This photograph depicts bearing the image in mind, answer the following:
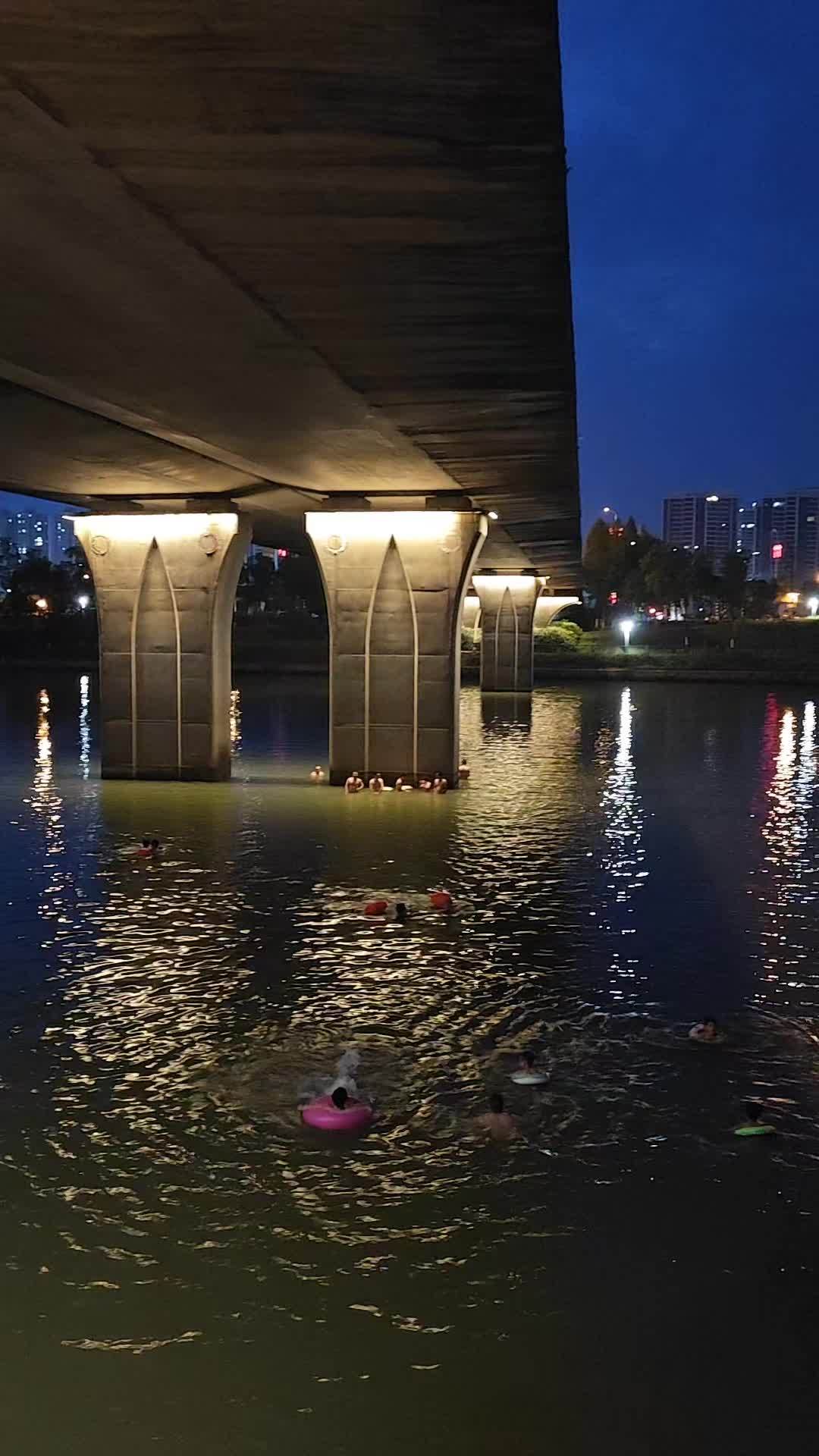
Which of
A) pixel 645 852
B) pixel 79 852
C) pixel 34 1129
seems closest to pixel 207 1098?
pixel 34 1129

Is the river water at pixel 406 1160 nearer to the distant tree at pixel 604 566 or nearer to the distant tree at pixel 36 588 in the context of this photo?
the distant tree at pixel 36 588

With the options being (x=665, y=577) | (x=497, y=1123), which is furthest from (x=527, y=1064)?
(x=665, y=577)

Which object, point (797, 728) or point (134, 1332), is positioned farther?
point (797, 728)

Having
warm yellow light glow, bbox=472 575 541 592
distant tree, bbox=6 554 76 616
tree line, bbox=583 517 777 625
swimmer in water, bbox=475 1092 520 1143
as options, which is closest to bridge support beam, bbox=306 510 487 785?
swimmer in water, bbox=475 1092 520 1143

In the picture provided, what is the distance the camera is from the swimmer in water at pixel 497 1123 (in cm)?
946

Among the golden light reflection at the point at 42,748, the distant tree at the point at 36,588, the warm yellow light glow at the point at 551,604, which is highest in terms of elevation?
the distant tree at the point at 36,588

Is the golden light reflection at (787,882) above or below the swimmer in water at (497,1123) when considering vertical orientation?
above

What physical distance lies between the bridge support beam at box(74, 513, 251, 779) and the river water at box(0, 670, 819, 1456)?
31.7ft

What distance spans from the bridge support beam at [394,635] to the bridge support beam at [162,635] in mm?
2728

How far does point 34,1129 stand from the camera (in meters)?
9.53

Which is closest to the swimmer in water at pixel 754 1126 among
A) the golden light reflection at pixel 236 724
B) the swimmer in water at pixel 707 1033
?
the swimmer in water at pixel 707 1033

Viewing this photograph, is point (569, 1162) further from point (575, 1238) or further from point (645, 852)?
point (645, 852)

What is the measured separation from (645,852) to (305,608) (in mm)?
136526

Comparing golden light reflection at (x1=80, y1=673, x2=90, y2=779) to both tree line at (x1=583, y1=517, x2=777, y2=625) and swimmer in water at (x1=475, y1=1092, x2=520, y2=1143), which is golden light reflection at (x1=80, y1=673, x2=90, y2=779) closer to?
swimmer in water at (x1=475, y1=1092, x2=520, y2=1143)
